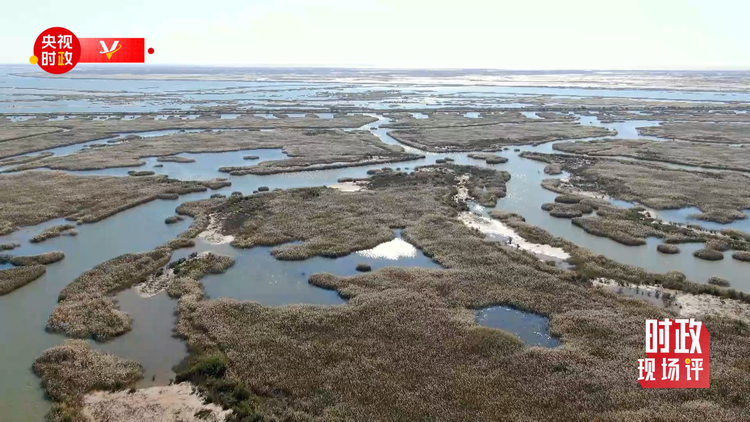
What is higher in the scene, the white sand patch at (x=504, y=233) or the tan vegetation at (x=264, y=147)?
the tan vegetation at (x=264, y=147)

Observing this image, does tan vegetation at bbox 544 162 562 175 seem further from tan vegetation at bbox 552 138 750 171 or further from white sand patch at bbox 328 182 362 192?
white sand patch at bbox 328 182 362 192

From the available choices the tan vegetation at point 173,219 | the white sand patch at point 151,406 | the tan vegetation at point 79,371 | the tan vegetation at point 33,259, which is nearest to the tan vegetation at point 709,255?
the white sand patch at point 151,406

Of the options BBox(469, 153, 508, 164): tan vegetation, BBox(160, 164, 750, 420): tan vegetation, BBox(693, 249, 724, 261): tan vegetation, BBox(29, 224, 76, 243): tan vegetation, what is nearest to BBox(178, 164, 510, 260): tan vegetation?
BBox(160, 164, 750, 420): tan vegetation

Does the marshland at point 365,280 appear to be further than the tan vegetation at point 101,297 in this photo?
No

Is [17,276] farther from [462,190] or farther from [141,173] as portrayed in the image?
[462,190]

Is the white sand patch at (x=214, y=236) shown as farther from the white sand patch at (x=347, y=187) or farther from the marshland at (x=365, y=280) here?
the white sand patch at (x=347, y=187)
